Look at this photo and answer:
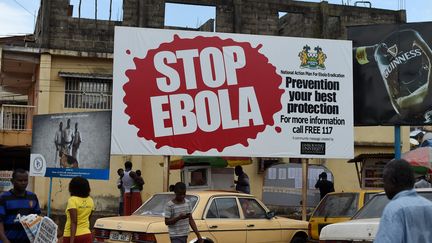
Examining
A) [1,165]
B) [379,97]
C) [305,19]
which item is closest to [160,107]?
[379,97]

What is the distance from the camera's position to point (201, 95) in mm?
12688

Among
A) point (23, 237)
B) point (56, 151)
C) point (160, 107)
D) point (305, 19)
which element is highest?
point (305, 19)

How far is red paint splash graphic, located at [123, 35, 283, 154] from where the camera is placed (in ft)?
41.0

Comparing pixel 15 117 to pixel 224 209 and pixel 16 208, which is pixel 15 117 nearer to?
pixel 224 209

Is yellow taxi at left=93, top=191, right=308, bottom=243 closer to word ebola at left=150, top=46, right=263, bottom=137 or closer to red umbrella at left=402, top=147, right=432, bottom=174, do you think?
word ebola at left=150, top=46, right=263, bottom=137

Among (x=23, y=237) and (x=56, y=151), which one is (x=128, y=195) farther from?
(x=23, y=237)

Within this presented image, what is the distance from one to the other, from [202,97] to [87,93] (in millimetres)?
9465

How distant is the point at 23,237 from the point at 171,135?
6.37m

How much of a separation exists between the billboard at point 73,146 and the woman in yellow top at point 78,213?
19.5 feet

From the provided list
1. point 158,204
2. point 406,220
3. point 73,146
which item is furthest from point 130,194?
point 406,220

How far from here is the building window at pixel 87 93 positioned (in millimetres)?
21000

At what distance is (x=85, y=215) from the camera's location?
→ 7523 mm

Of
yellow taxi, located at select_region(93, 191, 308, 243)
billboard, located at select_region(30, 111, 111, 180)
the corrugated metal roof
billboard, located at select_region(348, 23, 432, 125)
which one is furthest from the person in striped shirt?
the corrugated metal roof

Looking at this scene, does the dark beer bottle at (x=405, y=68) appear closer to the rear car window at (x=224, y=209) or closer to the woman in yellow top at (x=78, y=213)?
the rear car window at (x=224, y=209)
